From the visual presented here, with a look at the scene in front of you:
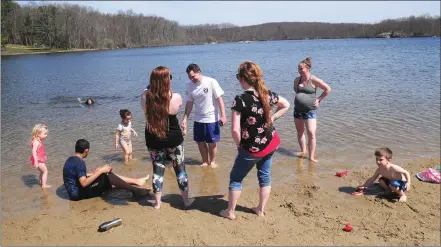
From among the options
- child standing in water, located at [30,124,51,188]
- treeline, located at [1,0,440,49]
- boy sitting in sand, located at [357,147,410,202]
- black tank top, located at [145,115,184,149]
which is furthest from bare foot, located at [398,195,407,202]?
treeline, located at [1,0,440,49]

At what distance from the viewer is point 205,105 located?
657 cm

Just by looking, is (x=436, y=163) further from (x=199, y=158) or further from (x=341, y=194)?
(x=199, y=158)

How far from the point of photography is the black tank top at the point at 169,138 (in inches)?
191

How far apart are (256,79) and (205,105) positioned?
91.1 inches

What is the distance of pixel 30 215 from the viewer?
550cm

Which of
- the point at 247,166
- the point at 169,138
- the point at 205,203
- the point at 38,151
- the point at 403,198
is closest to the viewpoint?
the point at 247,166

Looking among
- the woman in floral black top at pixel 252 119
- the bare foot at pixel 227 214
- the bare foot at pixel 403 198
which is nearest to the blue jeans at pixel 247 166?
the woman in floral black top at pixel 252 119

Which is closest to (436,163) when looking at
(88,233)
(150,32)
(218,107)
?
(218,107)

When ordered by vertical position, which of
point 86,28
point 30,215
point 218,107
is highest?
point 86,28

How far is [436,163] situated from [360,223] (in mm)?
3428

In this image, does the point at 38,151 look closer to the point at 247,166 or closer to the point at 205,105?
the point at 205,105

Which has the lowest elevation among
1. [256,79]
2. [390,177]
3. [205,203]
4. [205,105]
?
[205,203]

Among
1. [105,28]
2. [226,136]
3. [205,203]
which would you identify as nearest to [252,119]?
[205,203]

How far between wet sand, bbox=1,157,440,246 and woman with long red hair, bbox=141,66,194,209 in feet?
1.87
